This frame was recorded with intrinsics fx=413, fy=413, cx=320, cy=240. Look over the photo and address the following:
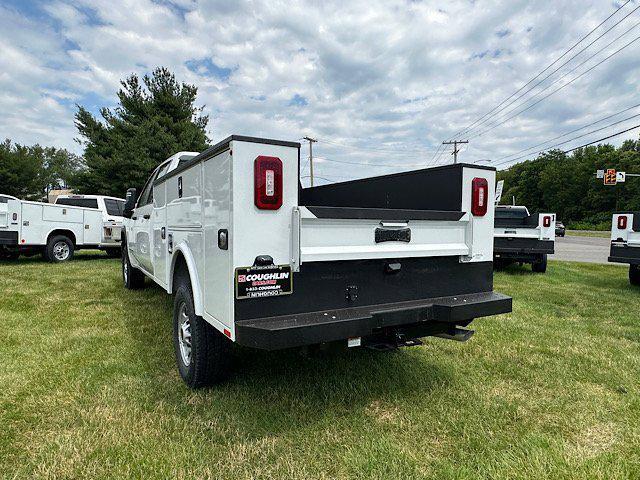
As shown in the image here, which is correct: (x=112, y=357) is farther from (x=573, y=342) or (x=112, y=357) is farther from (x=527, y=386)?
(x=573, y=342)

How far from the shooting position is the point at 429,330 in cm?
302

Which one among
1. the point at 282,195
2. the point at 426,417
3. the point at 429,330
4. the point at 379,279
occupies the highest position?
the point at 282,195

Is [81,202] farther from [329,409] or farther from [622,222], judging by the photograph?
[622,222]

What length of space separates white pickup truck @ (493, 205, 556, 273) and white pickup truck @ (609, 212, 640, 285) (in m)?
1.87

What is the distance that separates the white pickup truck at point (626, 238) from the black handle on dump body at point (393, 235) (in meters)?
5.94

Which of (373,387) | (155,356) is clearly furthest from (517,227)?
(155,356)

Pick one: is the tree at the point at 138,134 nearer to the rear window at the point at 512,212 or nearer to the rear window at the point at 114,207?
the rear window at the point at 114,207

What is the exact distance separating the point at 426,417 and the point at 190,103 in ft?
80.5

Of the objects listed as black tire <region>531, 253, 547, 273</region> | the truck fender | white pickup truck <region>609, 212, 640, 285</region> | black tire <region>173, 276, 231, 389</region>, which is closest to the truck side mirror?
the truck fender

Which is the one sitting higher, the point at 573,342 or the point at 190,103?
the point at 190,103

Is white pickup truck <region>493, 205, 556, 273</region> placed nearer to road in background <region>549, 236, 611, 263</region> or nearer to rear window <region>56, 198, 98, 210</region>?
road in background <region>549, 236, 611, 263</region>

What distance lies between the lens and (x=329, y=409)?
2848 millimetres

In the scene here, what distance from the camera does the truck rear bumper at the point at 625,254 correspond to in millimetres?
7074

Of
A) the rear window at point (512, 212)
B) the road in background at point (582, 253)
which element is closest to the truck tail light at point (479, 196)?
the rear window at point (512, 212)
